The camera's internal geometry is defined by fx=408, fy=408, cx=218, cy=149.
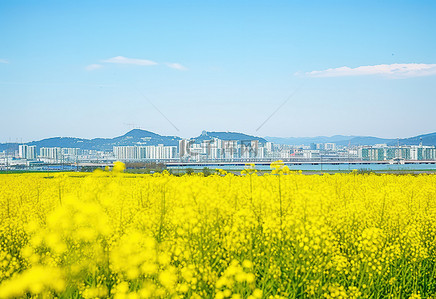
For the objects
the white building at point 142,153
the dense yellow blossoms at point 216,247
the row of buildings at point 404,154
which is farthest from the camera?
the row of buildings at point 404,154

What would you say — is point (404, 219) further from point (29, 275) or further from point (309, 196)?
point (29, 275)


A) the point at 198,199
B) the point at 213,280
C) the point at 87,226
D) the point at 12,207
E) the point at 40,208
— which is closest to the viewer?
the point at 87,226

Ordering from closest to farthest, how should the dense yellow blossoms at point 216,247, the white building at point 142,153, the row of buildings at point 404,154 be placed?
the dense yellow blossoms at point 216,247
the white building at point 142,153
the row of buildings at point 404,154

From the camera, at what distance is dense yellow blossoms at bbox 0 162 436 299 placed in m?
4.11

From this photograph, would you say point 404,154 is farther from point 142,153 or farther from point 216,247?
point 216,247

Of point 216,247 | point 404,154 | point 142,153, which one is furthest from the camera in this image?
point 404,154

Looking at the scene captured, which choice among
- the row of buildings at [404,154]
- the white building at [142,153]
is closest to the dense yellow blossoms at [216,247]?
the white building at [142,153]

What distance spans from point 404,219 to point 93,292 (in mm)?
6560

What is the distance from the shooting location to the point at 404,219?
8.20m

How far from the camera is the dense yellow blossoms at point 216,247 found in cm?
411

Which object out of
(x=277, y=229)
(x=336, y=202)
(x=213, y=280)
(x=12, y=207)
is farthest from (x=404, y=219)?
(x=12, y=207)

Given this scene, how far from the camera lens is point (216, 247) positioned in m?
6.38

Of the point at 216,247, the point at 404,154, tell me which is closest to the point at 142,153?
the point at 404,154

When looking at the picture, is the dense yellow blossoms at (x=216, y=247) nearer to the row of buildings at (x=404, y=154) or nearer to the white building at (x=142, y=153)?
the white building at (x=142, y=153)
